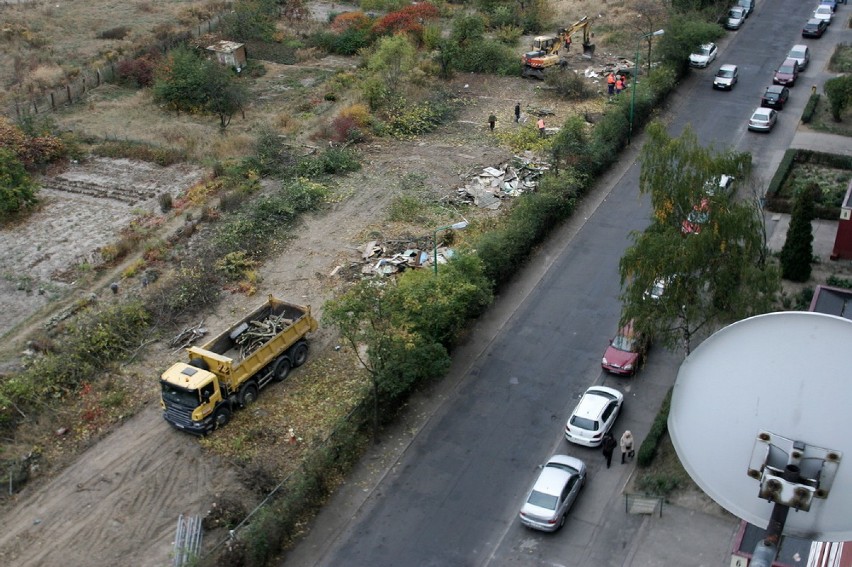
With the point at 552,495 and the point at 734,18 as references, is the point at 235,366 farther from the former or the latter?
the point at 734,18

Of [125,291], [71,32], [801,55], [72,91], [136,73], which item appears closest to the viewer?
[125,291]

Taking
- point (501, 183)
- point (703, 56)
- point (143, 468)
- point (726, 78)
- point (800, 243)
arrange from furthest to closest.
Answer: point (703, 56) → point (726, 78) → point (501, 183) → point (800, 243) → point (143, 468)

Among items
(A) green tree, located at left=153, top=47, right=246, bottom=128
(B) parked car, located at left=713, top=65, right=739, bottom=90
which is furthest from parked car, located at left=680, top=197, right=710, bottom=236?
(A) green tree, located at left=153, top=47, right=246, bottom=128

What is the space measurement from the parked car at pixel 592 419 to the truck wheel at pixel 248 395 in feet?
33.6

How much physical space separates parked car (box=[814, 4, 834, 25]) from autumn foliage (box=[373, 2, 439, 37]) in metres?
27.2

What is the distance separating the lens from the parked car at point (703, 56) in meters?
55.2

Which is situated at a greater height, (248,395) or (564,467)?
(564,467)

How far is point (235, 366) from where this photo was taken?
27953 millimetres

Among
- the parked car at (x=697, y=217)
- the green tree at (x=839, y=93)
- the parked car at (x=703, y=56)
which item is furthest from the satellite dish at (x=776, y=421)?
the parked car at (x=703, y=56)

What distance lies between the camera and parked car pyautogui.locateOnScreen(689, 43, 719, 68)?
55188mm

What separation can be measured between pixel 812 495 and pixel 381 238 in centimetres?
2874

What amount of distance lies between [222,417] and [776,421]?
20.4m

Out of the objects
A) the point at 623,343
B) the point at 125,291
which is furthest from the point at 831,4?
the point at 125,291

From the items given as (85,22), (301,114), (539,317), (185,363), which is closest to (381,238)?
(539,317)
